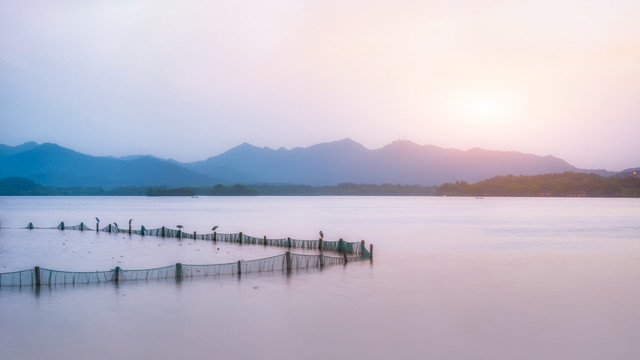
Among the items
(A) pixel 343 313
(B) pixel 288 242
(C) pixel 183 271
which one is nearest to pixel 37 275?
(C) pixel 183 271

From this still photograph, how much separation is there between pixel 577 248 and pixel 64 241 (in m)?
51.3

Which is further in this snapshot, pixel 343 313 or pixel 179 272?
pixel 179 272

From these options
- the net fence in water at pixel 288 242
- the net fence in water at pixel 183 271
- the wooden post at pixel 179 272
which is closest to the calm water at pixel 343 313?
the wooden post at pixel 179 272

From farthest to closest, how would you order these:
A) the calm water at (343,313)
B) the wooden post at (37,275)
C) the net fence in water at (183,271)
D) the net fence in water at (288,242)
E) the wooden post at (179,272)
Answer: the net fence in water at (288,242), the wooden post at (179,272), the net fence in water at (183,271), the wooden post at (37,275), the calm water at (343,313)

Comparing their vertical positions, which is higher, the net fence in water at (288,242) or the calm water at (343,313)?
the net fence in water at (288,242)

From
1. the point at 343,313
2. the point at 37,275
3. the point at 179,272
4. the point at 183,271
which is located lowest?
the point at 343,313

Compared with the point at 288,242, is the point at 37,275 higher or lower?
lower

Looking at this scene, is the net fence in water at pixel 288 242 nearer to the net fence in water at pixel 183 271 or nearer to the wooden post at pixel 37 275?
the net fence in water at pixel 183 271

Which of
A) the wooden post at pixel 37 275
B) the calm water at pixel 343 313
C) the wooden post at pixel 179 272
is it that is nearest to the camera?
the calm water at pixel 343 313

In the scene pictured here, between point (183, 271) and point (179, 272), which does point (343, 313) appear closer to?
point (179, 272)

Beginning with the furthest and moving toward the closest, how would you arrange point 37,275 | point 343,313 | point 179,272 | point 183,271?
point 183,271 < point 179,272 < point 37,275 < point 343,313

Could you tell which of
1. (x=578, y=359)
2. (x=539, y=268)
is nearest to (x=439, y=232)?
(x=539, y=268)

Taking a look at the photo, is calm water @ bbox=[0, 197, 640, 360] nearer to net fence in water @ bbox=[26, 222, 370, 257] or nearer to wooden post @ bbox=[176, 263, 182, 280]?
wooden post @ bbox=[176, 263, 182, 280]

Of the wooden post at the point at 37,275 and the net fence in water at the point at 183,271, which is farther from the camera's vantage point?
the net fence in water at the point at 183,271
